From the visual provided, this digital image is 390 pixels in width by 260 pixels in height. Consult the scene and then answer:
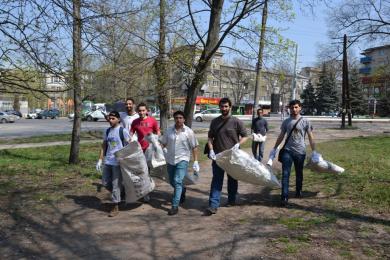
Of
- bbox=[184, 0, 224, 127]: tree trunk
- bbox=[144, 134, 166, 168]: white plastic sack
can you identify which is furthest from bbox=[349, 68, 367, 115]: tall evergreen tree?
bbox=[144, 134, 166, 168]: white plastic sack

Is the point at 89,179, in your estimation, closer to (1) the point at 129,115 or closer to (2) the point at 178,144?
(1) the point at 129,115

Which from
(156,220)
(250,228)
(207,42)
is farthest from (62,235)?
(207,42)

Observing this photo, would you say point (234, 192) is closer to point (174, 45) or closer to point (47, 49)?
point (47, 49)

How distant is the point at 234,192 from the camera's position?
7.43 metres

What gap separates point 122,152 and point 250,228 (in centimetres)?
225

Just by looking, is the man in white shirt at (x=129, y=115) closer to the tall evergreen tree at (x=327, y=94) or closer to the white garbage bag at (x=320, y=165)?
the white garbage bag at (x=320, y=165)

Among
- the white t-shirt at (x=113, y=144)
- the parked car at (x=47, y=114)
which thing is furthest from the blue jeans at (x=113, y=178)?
the parked car at (x=47, y=114)

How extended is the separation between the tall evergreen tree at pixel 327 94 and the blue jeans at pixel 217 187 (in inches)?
2964

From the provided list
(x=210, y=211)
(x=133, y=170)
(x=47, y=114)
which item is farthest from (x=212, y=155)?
(x=47, y=114)

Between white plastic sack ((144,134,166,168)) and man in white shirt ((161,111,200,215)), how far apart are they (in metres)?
0.59

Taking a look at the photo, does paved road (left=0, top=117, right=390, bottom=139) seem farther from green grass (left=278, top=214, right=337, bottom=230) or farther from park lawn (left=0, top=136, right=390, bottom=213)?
green grass (left=278, top=214, right=337, bottom=230)

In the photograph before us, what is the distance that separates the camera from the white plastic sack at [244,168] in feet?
22.7

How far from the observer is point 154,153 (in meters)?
7.75

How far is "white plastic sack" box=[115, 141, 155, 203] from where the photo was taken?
22.9 ft
